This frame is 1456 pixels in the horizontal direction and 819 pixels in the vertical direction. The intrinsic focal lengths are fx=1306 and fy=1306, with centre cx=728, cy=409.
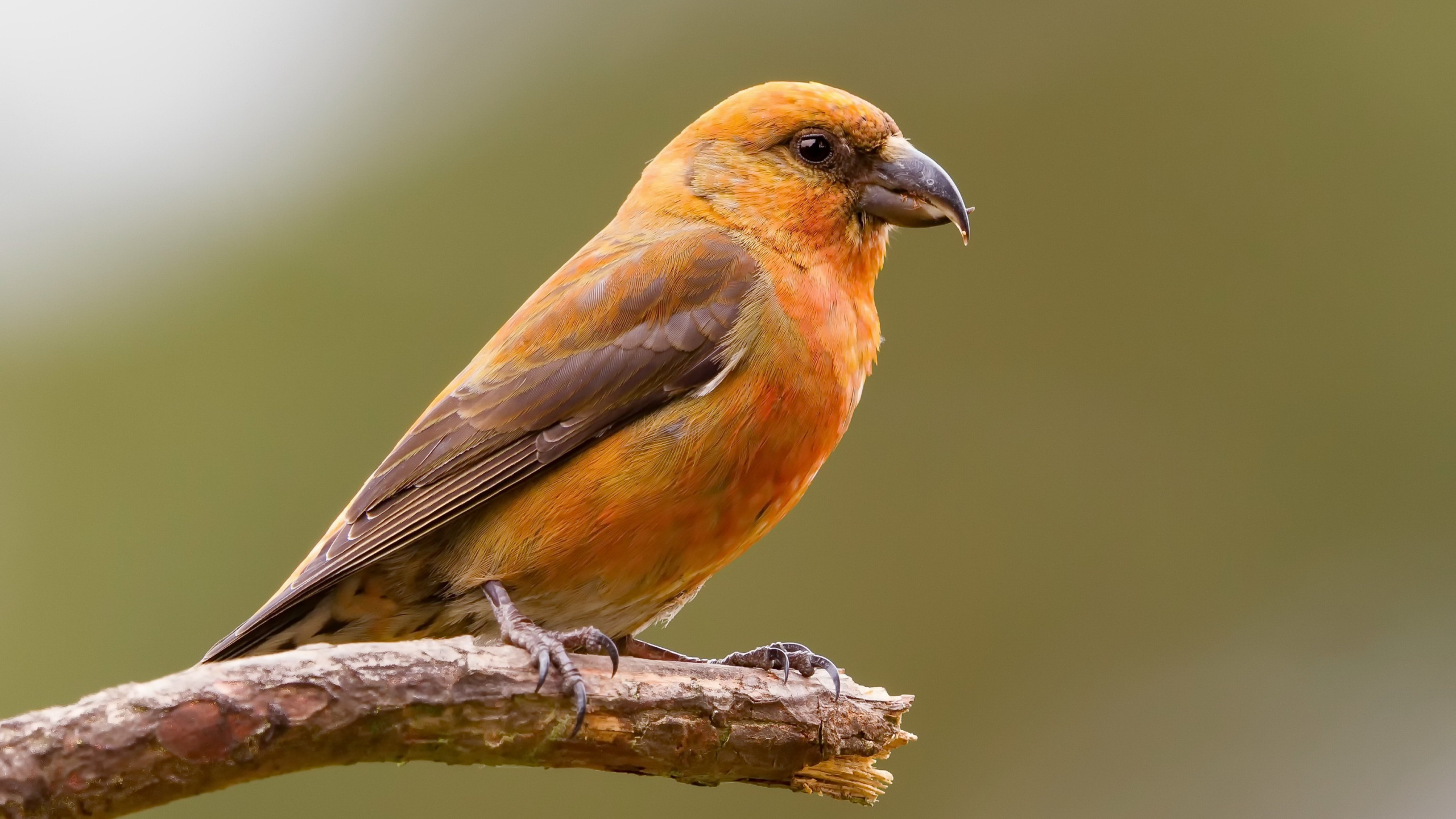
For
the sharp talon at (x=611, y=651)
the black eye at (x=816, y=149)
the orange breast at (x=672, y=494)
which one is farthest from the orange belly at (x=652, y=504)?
the black eye at (x=816, y=149)

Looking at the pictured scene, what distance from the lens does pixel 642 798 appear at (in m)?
7.72

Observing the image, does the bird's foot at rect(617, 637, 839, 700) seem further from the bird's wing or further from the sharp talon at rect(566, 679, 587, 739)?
the bird's wing

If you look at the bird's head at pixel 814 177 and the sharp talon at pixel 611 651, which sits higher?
the bird's head at pixel 814 177

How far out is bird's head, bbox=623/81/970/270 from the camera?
445 centimetres

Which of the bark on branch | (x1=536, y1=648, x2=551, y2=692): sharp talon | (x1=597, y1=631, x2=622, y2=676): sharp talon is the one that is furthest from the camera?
(x1=597, y1=631, x2=622, y2=676): sharp talon

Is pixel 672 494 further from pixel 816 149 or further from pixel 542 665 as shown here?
pixel 816 149

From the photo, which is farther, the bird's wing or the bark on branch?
the bird's wing

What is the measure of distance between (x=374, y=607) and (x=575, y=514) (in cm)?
79

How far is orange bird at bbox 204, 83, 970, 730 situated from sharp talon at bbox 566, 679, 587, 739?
9 cm

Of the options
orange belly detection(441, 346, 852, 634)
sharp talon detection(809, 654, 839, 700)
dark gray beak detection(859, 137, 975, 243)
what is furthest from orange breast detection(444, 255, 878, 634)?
dark gray beak detection(859, 137, 975, 243)

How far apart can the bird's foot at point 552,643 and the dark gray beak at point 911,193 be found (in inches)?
71.1

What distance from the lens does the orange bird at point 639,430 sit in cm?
385

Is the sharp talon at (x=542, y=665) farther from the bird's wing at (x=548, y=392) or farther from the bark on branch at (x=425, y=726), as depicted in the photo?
the bird's wing at (x=548, y=392)

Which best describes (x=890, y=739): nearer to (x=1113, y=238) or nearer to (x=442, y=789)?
(x=442, y=789)
